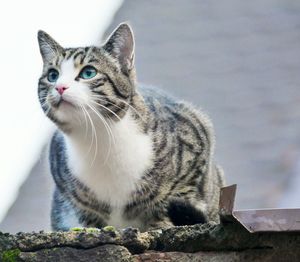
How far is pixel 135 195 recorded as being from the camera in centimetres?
165

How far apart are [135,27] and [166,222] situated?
3.68 ft

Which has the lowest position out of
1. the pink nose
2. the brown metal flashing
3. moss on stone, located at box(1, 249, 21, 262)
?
moss on stone, located at box(1, 249, 21, 262)

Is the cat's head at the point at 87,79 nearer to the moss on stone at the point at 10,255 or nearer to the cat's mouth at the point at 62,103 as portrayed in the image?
the cat's mouth at the point at 62,103

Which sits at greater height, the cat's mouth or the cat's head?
the cat's head

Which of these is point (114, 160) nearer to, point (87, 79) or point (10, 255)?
point (87, 79)

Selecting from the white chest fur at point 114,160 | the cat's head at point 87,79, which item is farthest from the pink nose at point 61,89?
the white chest fur at point 114,160

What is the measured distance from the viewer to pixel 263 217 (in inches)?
37.2

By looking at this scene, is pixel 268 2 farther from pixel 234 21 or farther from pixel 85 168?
pixel 85 168

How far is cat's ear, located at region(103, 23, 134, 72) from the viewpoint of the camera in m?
1.73

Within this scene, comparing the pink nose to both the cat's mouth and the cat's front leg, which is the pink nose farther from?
the cat's front leg

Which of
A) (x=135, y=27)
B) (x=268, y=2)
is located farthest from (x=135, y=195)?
(x=268, y=2)

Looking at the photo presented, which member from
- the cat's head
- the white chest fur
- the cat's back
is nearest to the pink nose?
the cat's head

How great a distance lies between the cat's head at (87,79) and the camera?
1646 millimetres

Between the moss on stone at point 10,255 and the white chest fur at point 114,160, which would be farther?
the white chest fur at point 114,160
